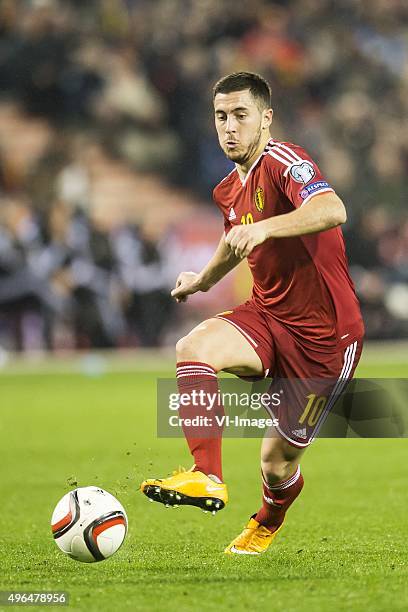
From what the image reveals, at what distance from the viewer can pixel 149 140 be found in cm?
2370

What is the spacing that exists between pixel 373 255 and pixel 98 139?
20.5 ft

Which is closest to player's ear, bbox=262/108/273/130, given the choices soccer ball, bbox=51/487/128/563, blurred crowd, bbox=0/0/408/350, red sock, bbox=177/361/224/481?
red sock, bbox=177/361/224/481

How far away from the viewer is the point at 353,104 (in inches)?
982

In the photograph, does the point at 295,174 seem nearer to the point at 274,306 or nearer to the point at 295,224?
the point at 295,224

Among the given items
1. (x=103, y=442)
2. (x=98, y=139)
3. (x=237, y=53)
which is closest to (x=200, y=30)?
(x=237, y=53)

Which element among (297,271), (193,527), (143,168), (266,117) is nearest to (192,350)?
(297,271)

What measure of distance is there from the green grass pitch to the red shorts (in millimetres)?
648

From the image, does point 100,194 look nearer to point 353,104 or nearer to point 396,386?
point 353,104

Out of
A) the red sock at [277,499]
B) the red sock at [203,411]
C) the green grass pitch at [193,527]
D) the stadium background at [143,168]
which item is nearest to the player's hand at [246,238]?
the red sock at [203,411]

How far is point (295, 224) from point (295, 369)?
895mm

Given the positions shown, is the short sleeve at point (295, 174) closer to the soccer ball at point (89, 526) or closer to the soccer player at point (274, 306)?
the soccer player at point (274, 306)

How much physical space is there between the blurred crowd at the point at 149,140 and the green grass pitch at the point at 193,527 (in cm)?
823

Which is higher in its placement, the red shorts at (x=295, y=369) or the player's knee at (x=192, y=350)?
the player's knee at (x=192, y=350)

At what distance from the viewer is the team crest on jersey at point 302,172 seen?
15.9 ft
